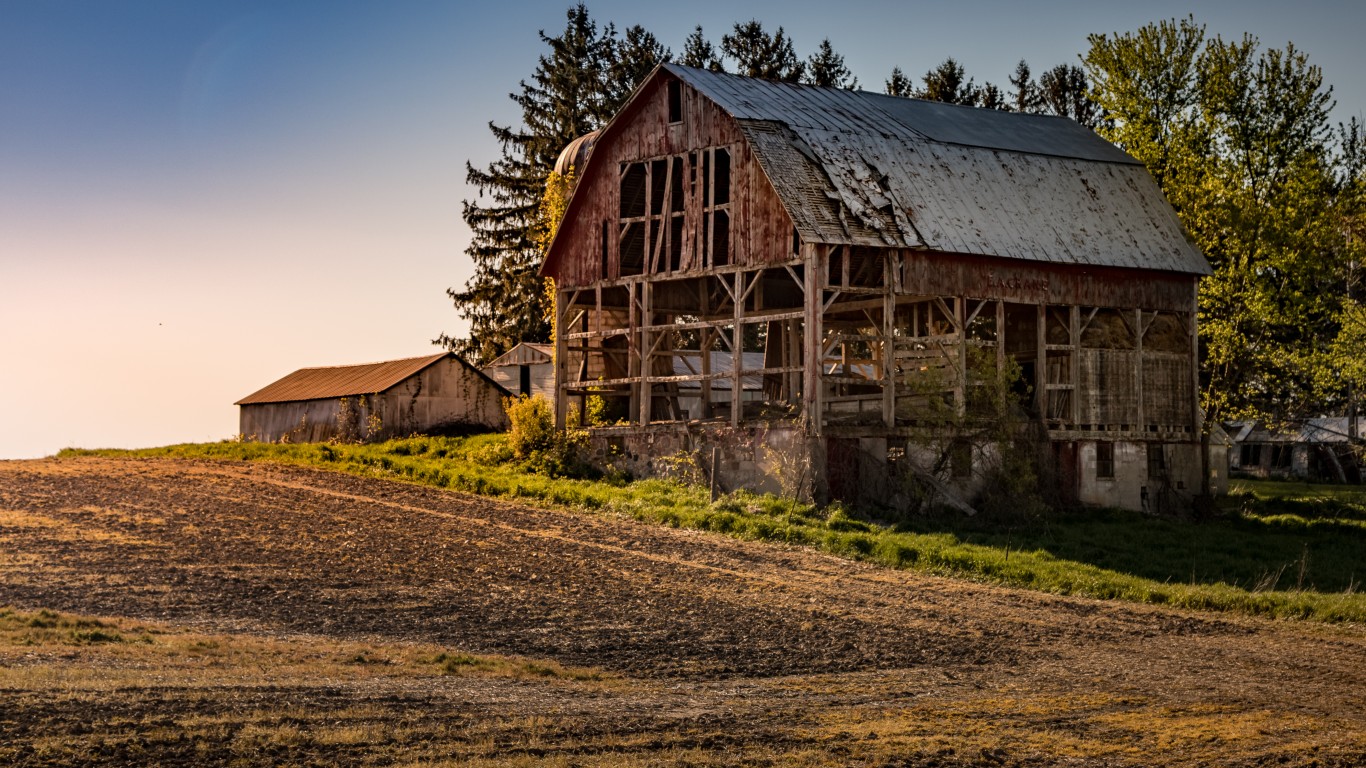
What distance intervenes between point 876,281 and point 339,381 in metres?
25.7

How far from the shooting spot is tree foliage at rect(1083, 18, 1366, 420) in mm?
44156

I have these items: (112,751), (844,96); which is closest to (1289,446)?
(844,96)

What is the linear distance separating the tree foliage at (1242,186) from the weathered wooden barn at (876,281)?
398cm

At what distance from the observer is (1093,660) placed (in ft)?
57.7

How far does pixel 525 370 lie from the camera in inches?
2281

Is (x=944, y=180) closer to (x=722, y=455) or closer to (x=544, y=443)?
(x=722, y=455)

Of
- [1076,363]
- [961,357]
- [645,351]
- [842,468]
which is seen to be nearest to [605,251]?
[645,351]

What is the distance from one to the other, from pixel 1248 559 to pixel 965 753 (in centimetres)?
1834

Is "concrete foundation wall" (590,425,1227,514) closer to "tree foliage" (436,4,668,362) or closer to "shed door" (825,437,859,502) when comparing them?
"shed door" (825,437,859,502)

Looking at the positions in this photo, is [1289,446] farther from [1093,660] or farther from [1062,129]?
[1093,660]

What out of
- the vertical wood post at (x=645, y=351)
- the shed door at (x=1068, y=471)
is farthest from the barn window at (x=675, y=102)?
the shed door at (x=1068, y=471)

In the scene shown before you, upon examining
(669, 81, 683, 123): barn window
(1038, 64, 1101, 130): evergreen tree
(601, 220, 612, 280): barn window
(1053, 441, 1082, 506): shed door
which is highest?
(1038, 64, 1101, 130): evergreen tree

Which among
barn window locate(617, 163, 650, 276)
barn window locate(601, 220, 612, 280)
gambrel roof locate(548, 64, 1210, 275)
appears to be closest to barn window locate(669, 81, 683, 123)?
gambrel roof locate(548, 64, 1210, 275)

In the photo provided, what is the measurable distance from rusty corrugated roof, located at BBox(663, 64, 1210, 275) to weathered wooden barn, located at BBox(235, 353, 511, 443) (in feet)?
57.8
